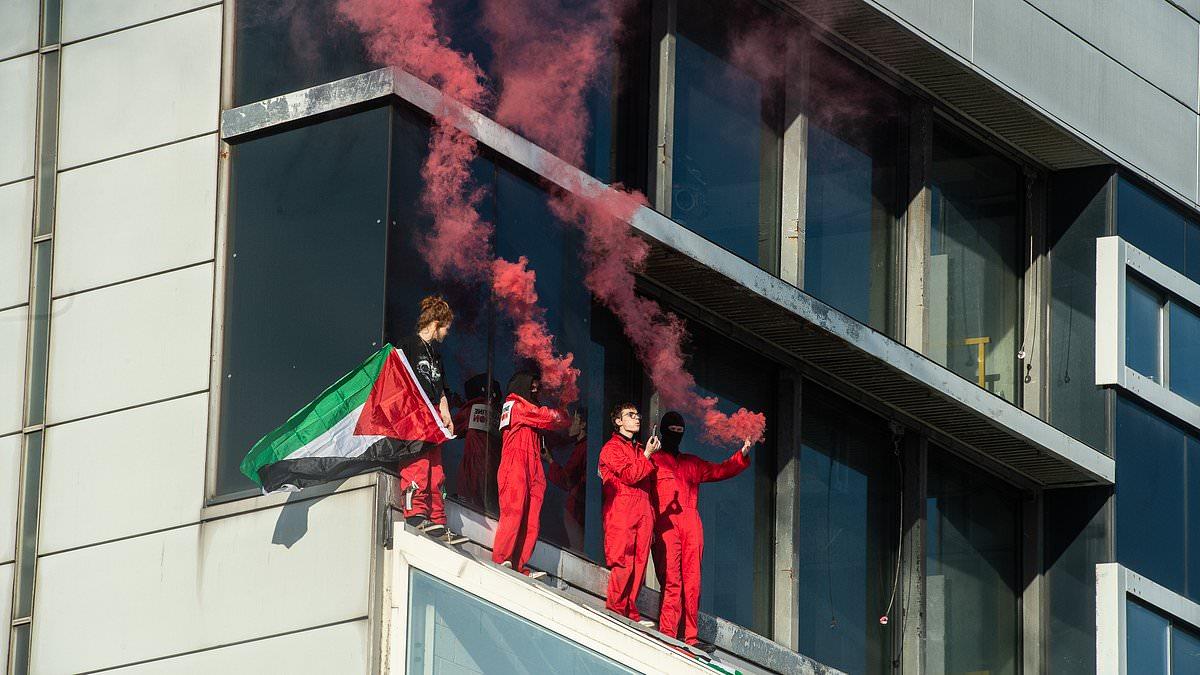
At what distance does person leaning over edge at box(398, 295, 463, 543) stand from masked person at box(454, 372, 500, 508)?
11.9 inches

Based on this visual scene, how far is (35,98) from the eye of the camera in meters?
22.9

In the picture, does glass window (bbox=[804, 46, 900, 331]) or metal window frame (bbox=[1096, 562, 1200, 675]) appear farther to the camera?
metal window frame (bbox=[1096, 562, 1200, 675])

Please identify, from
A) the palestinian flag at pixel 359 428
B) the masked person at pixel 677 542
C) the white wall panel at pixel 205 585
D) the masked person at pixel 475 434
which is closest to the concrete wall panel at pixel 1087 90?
the masked person at pixel 677 542

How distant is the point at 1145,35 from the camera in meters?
30.5

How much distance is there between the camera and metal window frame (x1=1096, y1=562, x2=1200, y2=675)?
28578 mm

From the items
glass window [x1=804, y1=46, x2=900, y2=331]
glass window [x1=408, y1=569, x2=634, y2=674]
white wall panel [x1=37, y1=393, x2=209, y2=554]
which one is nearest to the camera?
glass window [x1=408, y1=569, x2=634, y2=674]

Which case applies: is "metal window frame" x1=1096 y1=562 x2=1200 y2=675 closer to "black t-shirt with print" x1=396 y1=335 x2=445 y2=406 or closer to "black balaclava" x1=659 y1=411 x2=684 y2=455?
"black balaclava" x1=659 y1=411 x2=684 y2=455

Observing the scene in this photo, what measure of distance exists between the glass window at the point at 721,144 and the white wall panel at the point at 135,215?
539 cm

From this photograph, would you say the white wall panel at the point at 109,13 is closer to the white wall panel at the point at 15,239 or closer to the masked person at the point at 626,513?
the white wall panel at the point at 15,239

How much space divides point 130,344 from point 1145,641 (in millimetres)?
13731

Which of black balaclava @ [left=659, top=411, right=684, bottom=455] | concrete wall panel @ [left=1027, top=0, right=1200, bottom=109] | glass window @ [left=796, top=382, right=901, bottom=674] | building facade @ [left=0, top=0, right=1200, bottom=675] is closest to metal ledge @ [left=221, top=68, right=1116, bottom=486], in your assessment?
building facade @ [left=0, top=0, right=1200, bottom=675]

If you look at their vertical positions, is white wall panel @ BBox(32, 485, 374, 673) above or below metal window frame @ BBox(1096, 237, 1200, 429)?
below

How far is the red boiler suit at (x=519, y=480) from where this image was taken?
66.6ft

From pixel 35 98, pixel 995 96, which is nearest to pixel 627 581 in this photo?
pixel 35 98
